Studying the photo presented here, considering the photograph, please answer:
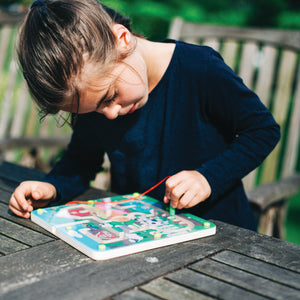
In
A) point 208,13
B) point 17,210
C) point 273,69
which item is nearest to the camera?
point 17,210

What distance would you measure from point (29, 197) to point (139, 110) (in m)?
0.41

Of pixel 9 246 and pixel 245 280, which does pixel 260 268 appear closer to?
pixel 245 280

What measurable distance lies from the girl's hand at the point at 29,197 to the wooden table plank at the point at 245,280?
0.43 metres

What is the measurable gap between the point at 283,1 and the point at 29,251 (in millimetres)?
4242

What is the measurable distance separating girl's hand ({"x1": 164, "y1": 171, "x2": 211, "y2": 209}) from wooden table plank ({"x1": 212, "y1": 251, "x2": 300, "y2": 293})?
0.18m

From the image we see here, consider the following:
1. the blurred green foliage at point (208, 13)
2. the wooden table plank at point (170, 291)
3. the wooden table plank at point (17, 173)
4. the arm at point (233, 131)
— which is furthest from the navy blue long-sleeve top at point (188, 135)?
the blurred green foliage at point (208, 13)

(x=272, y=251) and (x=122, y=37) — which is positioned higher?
(x=122, y=37)

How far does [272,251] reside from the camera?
70 cm

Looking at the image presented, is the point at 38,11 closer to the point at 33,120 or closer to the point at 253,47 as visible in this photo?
the point at 253,47

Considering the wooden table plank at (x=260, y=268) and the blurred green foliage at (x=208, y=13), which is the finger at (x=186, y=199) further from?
the blurred green foliage at (x=208, y=13)

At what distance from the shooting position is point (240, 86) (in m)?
1.02

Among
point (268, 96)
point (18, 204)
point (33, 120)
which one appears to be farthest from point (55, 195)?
point (33, 120)

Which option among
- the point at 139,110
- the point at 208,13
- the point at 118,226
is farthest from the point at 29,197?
the point at 208,13

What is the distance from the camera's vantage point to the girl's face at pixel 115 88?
2.82 ft
